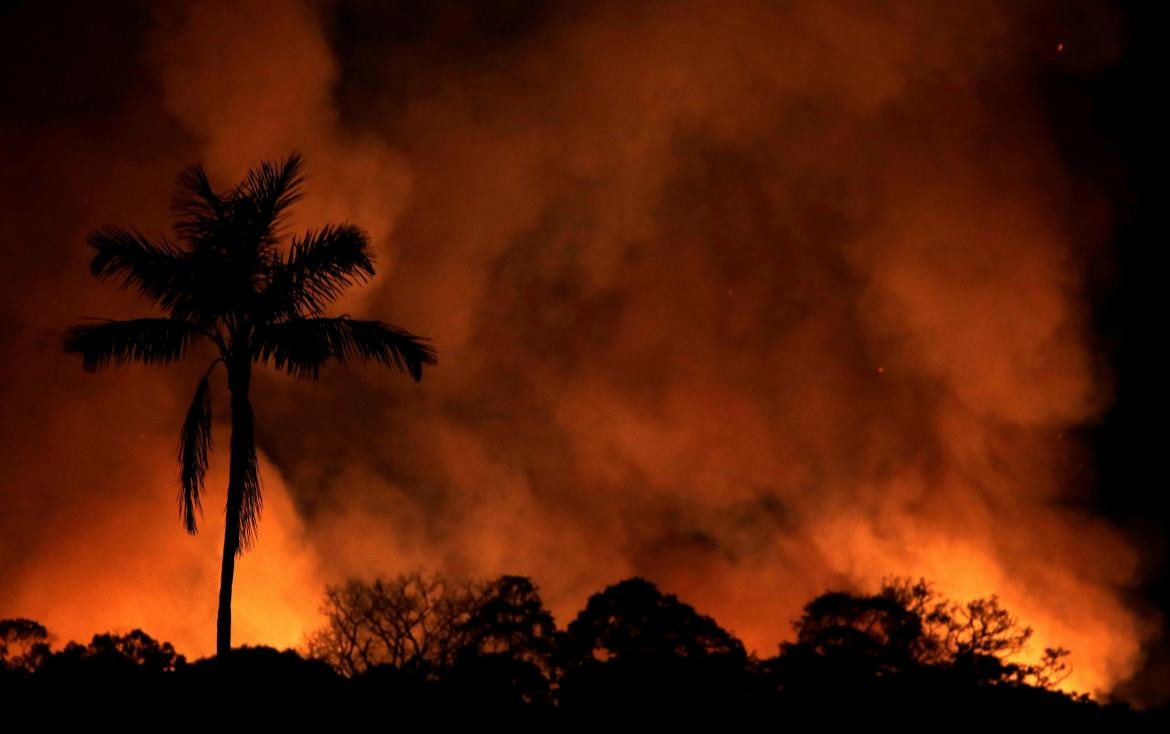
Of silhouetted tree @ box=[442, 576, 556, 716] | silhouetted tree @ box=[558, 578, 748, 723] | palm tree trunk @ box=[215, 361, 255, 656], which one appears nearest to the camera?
palm tree trunk @ box=[215, 361, 255, 656]

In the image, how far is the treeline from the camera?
1153cm

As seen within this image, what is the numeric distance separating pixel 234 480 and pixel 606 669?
43.8 ft

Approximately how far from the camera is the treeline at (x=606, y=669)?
11.5m

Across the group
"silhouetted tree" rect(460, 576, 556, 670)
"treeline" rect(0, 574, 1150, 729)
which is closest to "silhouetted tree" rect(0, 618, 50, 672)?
"treeline" rect(0, 574, 1150, 729)

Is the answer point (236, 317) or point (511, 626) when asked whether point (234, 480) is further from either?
point (511, 626)

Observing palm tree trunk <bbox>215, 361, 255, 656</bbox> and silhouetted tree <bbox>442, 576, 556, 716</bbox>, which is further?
silhouetted tree <bbox>442, 576, 556, 716</bbox>

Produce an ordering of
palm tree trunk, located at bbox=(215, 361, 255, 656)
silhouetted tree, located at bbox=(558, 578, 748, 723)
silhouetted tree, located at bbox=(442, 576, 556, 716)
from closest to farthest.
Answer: palm tree trunk, located at bbox=(215, 361, 255, 656) → silhouetted tree, located at bbox=(558, 578, 748, 723) → silhouetted tree, located at bbox=(442, 576, 556, 716)

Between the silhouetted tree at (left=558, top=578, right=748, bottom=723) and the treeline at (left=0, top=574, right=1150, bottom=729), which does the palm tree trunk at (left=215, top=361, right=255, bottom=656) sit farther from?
the silhouetted tree at (left=558, top=578, right=748, bottom=723)

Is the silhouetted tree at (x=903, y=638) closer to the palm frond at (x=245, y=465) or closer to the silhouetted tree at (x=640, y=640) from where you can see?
the silhouetted tree at (x=640, y=640)

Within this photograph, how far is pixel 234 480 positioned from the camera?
10664 mm

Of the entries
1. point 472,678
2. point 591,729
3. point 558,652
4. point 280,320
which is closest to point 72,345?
point 280,320

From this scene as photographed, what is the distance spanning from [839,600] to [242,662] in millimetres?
28489

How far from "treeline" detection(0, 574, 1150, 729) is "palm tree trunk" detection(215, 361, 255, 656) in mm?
716

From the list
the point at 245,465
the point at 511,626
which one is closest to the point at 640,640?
the point at 511,626
